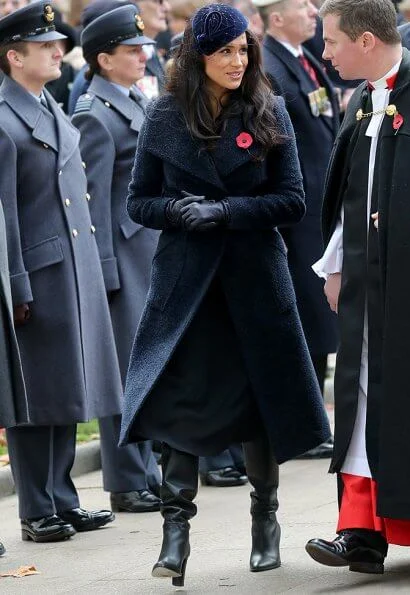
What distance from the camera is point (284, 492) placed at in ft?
26.6

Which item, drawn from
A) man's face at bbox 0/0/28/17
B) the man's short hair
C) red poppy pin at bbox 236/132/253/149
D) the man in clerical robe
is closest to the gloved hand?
red poppy pin at bbox 236/132/253/149

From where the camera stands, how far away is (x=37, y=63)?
288 inches

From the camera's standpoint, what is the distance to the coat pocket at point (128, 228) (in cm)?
788

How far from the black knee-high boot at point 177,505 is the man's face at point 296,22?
12.5 feet

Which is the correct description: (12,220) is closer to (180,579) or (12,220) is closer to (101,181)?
(101,181)

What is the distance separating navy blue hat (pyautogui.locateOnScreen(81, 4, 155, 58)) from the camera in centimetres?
804

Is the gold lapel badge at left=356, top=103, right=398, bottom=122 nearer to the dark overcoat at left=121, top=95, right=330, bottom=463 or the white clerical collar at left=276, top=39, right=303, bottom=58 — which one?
the dark overcoat at left=121, top=95, right=330, bottom=463

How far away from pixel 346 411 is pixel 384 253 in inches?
23.4

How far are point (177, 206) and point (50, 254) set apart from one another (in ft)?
4.77

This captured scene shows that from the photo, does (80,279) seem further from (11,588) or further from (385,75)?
(385,75)

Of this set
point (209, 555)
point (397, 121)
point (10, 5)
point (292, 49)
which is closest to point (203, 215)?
point (397, 121)

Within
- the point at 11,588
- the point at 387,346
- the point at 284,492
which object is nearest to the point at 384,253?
the point at 387,346

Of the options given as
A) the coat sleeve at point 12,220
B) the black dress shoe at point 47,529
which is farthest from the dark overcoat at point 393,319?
the black dress shoe at point 47,529

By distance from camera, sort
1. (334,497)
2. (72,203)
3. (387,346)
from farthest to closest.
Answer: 1. (334,497)
2. (72,203)
3. (387,346)
